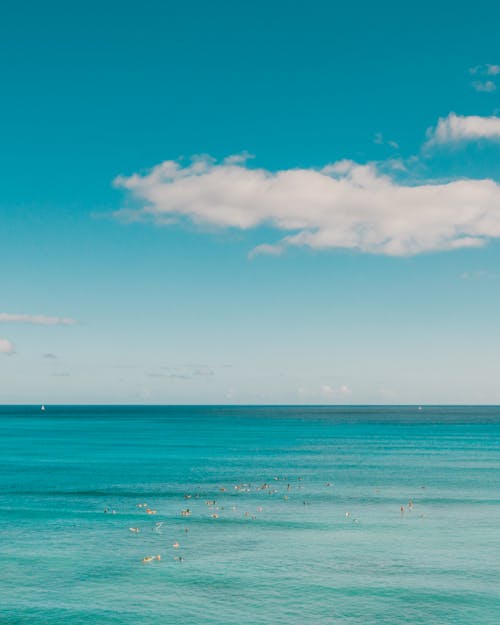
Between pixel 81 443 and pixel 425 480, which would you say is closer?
pixel 425 480

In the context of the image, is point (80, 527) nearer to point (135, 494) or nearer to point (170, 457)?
point (135, 494)

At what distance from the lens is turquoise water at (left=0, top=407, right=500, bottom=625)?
134 feet

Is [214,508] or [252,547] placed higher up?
[252,547]

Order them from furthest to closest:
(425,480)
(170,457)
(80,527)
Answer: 1. (170,457)
2. (425,480)
3. (80,527)

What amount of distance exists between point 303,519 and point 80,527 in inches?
868

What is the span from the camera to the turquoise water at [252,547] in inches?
1613

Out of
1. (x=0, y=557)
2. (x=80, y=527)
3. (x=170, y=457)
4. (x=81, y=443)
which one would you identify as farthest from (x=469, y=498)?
(x=81, y=443)

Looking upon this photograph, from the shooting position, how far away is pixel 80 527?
61.8 metres

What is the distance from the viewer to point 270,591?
43938mm

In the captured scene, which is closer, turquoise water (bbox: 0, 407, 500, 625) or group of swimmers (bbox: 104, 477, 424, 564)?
turquoise water (bbox: 0, 407, 500, 625)

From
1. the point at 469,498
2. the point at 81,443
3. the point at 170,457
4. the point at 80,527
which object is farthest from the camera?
the point at 81,443

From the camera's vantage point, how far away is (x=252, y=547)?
54.6 m

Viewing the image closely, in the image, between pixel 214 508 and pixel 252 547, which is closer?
pixel 252 547

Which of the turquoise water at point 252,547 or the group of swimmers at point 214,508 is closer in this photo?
the turquoise water at point 252,547
